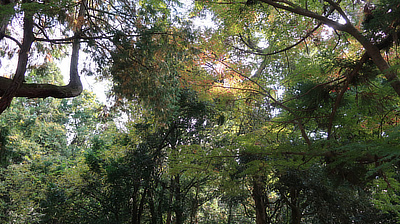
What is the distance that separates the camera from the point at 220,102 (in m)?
4.37

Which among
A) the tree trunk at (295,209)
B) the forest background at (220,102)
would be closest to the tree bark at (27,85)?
the forest background at (220,102)

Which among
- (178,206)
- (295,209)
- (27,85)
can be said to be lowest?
(295,209)

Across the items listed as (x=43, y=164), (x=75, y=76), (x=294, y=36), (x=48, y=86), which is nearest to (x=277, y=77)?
(x=294, y=36)

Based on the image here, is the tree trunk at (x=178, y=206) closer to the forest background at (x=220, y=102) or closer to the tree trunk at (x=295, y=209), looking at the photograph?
the forest background at (x=220, y=102)

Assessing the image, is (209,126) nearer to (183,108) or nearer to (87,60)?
(183,108)

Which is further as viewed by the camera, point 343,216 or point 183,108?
point 183,108

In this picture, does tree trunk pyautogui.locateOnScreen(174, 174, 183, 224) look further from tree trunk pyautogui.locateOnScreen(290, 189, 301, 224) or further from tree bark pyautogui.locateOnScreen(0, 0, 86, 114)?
tree bark pyautogui.locateOnScreen(0, 0, 86, 114)

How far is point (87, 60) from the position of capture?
4.27m

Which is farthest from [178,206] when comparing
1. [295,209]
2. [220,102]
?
[220,102]

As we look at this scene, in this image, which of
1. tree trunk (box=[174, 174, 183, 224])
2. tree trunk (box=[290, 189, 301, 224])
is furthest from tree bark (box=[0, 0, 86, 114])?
tree trunk (box=[290, 189, 301, 224])

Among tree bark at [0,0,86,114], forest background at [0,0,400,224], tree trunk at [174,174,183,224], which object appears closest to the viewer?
forest background at [0,0,400,224]

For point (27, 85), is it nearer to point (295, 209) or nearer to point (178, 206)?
point (178, 206)

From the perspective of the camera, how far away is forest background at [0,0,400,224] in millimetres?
2807

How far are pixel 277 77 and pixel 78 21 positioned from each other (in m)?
4.08
